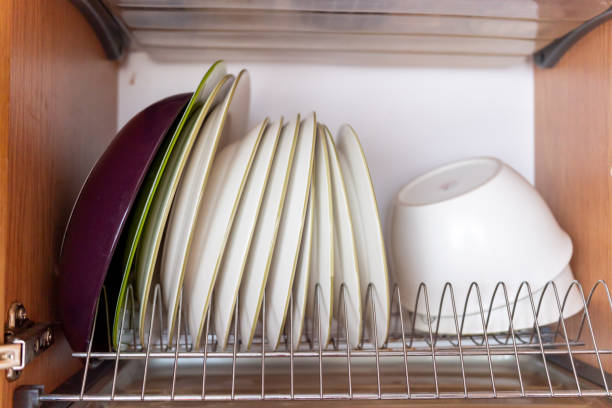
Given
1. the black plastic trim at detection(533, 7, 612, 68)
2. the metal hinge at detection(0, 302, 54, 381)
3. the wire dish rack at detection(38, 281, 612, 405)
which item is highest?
the black plastic trim at detection(533, 7, 612, 68)

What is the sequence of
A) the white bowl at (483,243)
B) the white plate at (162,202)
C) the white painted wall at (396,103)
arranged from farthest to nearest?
the white painted wall at (396,103) → the white bowl at (483,243) → the white plate at (162,202)

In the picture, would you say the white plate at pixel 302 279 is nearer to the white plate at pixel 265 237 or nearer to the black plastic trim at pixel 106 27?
the white plate at pixel 265 237

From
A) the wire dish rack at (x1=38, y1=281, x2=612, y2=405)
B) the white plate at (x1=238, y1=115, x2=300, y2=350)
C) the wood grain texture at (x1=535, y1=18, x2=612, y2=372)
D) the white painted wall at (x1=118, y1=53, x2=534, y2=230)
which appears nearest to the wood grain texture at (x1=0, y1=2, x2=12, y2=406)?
the wire dish rack at (x1=38, y1=281, x2=612, y2=405)

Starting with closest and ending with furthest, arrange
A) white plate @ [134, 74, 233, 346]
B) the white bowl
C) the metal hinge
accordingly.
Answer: the metal hinge → white plate @ [134, 74, 233, 346] → the white bowl

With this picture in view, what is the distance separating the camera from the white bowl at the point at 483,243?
2.24 feet

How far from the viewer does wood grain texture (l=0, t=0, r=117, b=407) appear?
1.58ft

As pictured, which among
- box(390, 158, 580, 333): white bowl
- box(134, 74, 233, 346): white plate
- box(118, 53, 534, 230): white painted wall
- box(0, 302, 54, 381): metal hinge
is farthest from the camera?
box(118, 53, 534, 230): white painted wall

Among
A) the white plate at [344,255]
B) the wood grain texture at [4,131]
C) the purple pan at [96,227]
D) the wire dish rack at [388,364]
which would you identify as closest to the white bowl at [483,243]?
the wire dish rack at [388,364]

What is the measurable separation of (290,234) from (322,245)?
0.05 m

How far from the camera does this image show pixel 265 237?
0.60 m

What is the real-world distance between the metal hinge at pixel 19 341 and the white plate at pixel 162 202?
10 cm

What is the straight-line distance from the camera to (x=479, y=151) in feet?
3.00

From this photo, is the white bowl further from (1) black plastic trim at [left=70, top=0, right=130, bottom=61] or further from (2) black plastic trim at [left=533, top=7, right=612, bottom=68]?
(1) black plastic trim at [left=70, top=0, right=130, bottom=61]

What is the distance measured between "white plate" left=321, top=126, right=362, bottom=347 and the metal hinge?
1.09 ft
